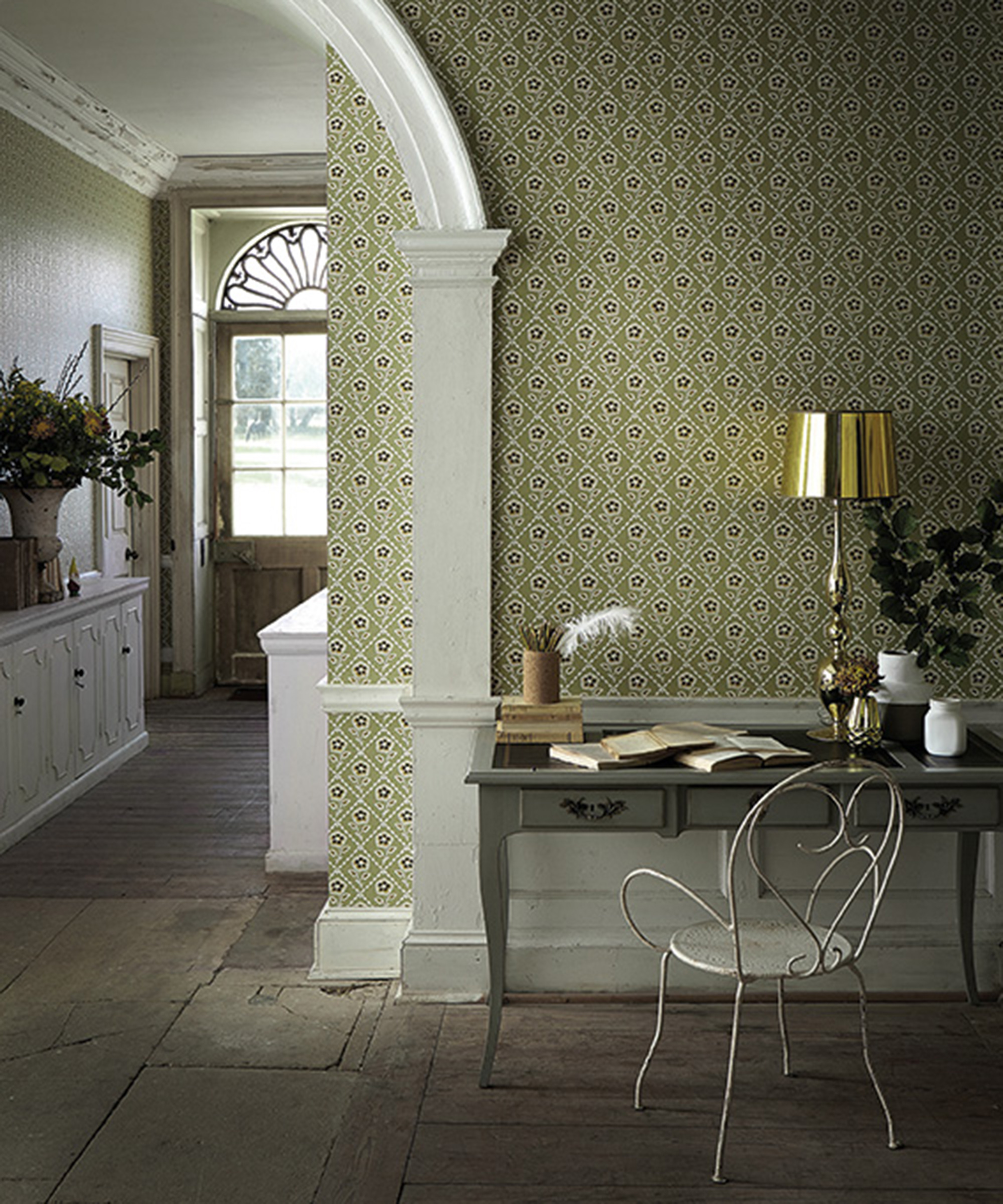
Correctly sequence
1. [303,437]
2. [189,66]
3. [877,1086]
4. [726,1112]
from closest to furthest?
1. [726,1112]
2. [877,1086]
3. [189,66]
4. [303,437]

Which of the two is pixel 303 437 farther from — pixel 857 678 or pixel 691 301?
pixel 857 678

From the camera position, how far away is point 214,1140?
3.30m

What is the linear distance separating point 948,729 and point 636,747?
2.61ft

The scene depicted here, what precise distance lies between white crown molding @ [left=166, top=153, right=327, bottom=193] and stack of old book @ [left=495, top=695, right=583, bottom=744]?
19.2 ft

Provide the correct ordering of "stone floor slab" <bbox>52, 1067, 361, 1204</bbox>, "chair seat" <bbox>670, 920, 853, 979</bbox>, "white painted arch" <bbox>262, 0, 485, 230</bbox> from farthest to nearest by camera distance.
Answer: "white painted arch" <bbox>262, 0, 485, 230</bbox>, "chair seat" <bbox>670, 920, 853, 979</bbox>, "stone floor slab" <bbox>52, 1067, 361, 1204</bbox>

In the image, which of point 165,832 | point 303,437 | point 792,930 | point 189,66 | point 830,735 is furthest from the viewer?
point 303,437

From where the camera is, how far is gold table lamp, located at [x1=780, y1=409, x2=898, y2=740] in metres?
3.80

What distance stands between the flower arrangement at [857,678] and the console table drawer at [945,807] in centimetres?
32

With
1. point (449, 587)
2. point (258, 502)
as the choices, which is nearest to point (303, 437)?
point (258, 502)

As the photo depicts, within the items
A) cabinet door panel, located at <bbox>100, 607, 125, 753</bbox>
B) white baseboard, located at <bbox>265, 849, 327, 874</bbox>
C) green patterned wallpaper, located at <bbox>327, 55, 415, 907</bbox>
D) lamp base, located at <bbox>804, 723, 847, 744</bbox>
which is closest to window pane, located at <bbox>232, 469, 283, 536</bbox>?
cabinet door panel, located at <bbox>100, 607, 125, 753</bbox>

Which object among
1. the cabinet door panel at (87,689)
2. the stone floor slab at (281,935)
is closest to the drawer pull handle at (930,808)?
the stone floor slab at (281,935)

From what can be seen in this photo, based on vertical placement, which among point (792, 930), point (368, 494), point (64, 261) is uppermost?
point (64, 261)

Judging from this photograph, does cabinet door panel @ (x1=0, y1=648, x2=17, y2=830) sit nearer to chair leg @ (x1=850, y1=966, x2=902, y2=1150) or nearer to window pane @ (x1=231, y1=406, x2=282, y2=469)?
chair leg @ (x1=850, y1=966, x2=902, y2=1150)

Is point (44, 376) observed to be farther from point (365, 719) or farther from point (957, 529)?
point (957, 529)
